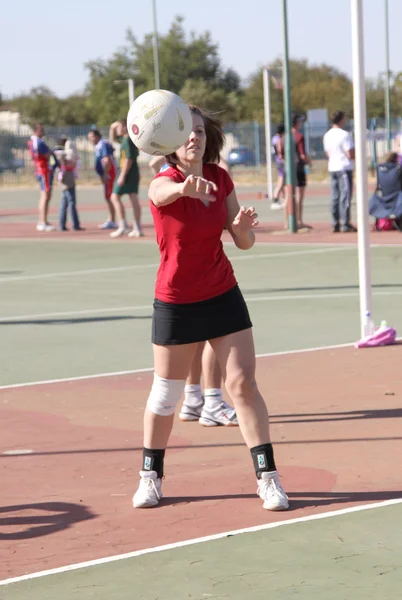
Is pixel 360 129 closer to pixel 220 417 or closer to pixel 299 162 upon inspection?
→ pixel 220 417

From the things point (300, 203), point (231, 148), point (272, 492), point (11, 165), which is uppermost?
point (231, 148)

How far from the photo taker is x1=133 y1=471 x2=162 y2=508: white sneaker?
6355 millimetres

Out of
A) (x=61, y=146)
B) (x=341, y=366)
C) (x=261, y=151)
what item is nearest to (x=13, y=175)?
(x=261, y=151)

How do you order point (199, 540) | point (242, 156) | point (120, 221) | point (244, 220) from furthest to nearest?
point (242, 156), point (120, 221), point (244, 220), point (199, 540)

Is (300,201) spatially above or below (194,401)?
above

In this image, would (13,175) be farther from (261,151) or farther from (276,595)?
(276,595)

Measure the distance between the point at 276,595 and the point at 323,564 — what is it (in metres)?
0.41

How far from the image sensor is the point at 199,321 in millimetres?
6293

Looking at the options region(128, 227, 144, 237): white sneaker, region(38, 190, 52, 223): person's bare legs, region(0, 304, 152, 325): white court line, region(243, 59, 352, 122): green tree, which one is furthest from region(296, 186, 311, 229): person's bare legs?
region(243, 59, 352, 122): green tree

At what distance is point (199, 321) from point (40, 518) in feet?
3.98

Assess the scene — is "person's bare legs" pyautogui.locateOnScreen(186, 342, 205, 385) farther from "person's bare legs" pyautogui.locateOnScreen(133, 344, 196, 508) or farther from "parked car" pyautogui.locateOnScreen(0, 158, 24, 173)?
"parked car" pyautogui.locateOnScreen(0, 158, 24, 173)

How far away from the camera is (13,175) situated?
66875 mm

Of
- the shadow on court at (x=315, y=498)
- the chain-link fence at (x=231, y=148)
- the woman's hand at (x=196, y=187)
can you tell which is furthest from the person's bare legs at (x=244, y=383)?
the chain-link fence at (x=231, y=148)

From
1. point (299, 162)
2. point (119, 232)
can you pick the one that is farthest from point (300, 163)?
point (119, 232)
